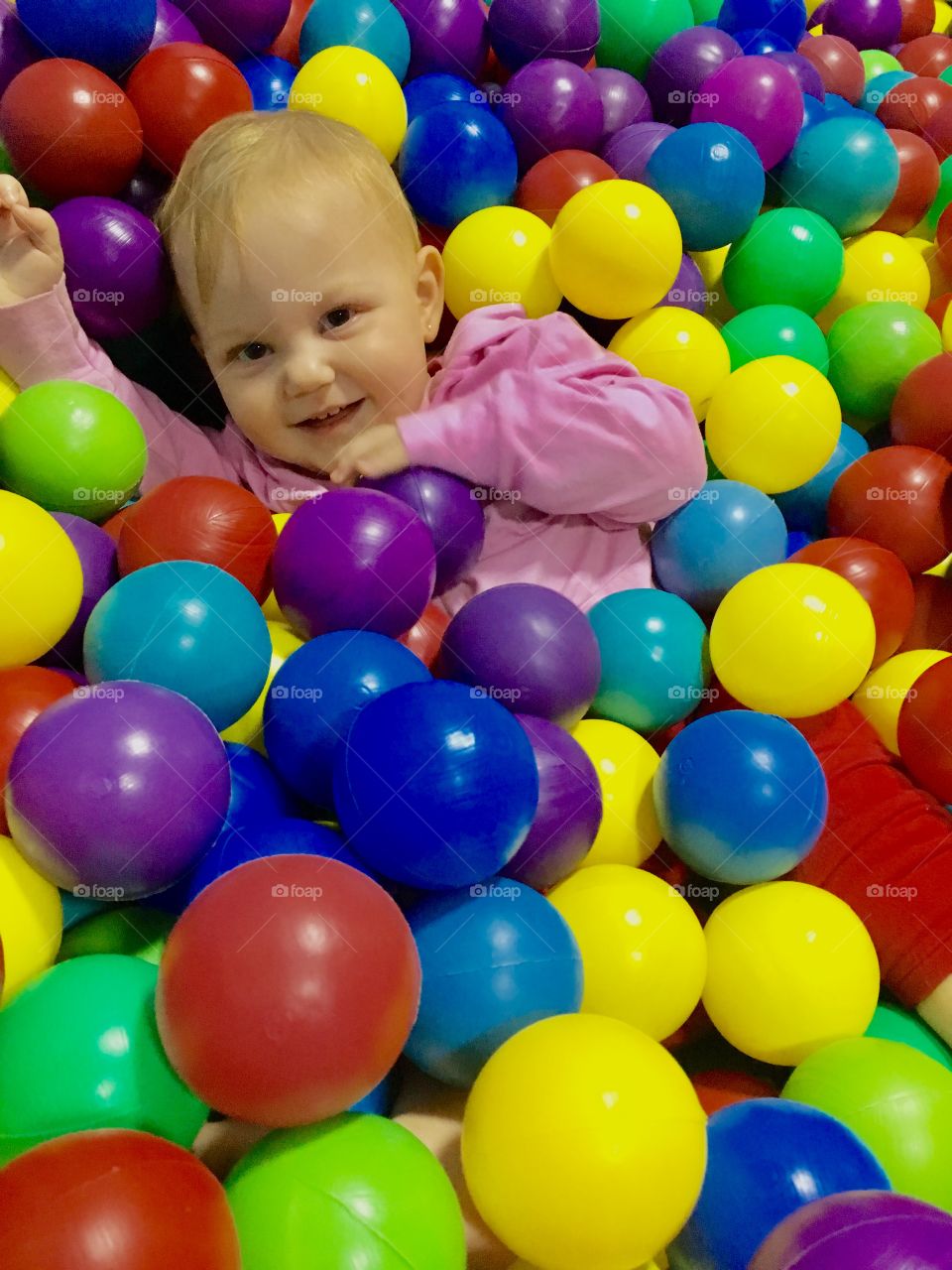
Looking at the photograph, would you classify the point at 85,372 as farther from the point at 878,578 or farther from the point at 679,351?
the point at 878,578

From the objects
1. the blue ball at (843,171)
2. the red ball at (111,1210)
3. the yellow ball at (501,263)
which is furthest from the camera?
the blue ball at (843,171)

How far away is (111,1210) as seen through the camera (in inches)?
21.8

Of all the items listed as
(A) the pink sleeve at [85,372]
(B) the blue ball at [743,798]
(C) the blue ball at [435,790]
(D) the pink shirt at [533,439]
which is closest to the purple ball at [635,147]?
(D) the pink shirt at [533,439]

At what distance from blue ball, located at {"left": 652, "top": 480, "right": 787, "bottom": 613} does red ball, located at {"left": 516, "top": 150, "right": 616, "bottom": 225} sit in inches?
21.9

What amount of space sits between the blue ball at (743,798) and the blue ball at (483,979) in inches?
8.8

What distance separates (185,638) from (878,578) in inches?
32.9

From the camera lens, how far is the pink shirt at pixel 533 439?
1298 millimetres

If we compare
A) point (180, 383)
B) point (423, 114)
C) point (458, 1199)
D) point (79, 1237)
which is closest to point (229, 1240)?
point (79, 1237)

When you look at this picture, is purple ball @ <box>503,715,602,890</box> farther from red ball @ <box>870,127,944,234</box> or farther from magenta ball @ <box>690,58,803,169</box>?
red ball @ <box>870,127,944,234</box>

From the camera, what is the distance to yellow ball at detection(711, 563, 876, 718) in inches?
43.6

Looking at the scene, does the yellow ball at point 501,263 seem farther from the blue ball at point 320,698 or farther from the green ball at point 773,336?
the blue ball at point 320,698

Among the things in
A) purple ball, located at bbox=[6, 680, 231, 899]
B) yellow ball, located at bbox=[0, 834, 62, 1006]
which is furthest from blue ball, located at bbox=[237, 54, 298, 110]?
yellow ball, located at bbox=[0, 834, 62, 1006]

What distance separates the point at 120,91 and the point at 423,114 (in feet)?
1.49

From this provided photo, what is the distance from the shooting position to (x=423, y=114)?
159cm
